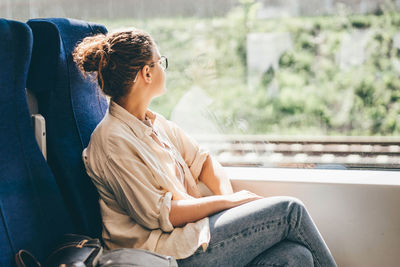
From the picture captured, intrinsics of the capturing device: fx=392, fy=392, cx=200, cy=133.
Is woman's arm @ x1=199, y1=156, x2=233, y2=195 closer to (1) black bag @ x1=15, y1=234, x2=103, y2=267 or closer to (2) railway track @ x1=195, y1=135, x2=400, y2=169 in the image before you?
(2) railway track @ x1=195, y1=135, x2=400, y2=169

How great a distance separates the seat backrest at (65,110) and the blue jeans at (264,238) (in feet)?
1.35

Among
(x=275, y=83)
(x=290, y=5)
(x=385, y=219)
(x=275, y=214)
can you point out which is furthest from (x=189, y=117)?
(x=385, y=219)

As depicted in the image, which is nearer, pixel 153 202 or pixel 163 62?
pixel 153 202

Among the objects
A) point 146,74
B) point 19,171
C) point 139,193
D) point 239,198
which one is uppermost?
point 146,74

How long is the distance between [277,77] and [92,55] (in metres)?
1.09

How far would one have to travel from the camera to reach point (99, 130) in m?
1.35

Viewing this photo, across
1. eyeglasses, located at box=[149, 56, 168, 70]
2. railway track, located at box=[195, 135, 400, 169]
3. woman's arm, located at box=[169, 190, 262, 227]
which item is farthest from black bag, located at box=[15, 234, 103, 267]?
railway track, located at box=[195, 135, 400, 169]

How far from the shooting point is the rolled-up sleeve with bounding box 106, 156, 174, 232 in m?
1.27

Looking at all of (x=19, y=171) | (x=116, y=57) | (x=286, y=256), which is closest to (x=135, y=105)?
(x=116, y=57)

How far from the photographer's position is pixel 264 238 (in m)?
1.34

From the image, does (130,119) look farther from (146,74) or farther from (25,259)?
(25,259)

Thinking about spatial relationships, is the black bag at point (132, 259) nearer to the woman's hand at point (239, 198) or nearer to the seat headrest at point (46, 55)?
the woman's hand at point (239, 198)

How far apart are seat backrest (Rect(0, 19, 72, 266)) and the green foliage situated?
40.7 inches

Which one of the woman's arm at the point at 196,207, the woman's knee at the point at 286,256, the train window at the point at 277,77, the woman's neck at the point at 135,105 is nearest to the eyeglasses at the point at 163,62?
the woman's neck at the point at 135,105
